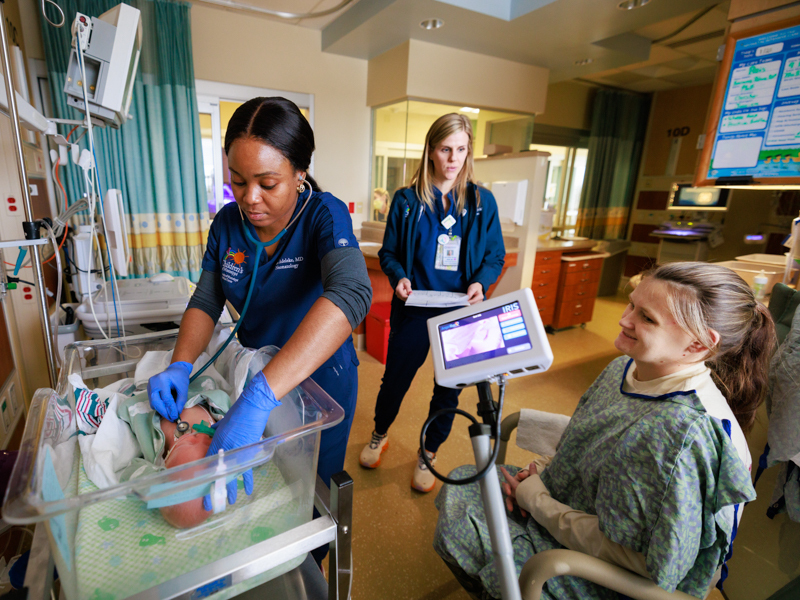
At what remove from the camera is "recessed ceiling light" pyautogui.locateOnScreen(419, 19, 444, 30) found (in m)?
3.03

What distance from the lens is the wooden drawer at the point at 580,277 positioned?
382 centimetres

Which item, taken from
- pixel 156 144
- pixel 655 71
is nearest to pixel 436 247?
pixel 156 144

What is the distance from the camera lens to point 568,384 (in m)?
2.93

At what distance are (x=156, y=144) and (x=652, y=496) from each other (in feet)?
12.0

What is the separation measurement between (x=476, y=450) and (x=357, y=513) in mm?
1285

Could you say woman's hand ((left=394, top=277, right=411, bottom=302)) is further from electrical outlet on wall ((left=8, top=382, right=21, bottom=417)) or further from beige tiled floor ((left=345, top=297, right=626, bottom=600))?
electrical outlet on wall ((left=8, top=382, right=21, bottom=417))

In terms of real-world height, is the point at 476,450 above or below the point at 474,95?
below

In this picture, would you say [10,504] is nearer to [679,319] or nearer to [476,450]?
[476,450]

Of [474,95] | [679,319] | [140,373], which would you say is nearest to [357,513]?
[140,373]

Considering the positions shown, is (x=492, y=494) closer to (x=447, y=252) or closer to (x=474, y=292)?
(x=474, y=292)

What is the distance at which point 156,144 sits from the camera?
124 inches

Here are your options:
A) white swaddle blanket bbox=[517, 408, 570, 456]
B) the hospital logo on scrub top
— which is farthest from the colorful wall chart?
the hospital logo on scrub top

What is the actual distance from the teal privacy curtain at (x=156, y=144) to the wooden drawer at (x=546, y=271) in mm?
2891

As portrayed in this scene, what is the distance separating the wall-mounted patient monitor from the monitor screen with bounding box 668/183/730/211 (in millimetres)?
4278
